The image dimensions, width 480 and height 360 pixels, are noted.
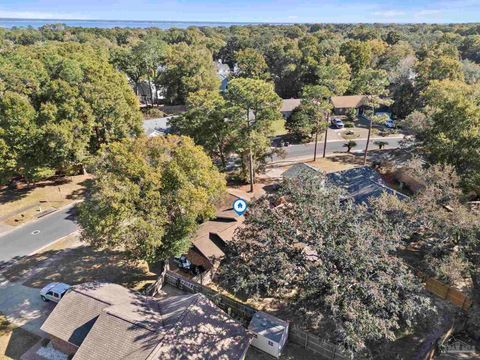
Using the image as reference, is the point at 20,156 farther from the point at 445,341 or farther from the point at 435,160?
the point at 435,160

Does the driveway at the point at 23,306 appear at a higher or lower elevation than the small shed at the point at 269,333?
lower

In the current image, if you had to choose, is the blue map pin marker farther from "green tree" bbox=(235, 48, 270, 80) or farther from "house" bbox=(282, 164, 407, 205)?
"green tree" bbox=(235, 48, 270, 80)

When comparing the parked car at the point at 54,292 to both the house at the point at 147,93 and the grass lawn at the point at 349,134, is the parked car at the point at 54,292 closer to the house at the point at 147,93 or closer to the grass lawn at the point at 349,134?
the grass lawn at the point at 349,134

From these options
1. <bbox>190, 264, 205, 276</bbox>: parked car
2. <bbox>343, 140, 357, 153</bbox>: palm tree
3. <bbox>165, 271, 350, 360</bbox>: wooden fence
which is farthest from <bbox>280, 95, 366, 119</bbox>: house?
<bbox>165, 271, 350, 360</bbox>: wooden fence

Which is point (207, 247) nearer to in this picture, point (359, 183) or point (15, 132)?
point (359, 183)

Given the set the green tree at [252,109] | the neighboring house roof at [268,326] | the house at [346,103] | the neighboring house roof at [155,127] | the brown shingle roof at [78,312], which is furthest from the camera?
the house at [346,103]

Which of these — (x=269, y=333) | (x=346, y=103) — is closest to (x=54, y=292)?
(x=269, y=333)

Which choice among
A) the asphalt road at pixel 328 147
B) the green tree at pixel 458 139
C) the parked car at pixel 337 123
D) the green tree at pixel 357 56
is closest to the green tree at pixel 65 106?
the asphalt road at pixel 328 147
